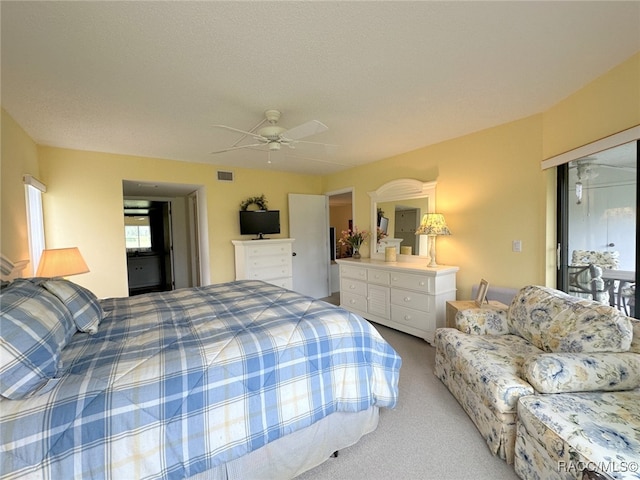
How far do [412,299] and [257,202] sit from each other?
2950mm

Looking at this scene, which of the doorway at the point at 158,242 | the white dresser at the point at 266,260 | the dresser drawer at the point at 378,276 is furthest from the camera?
the doorway at the point at 158,242

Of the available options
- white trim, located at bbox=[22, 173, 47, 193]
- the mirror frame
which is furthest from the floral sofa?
white trim, located at bbox=[22, 173, 47, 193]

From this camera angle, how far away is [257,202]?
4805 millimetres

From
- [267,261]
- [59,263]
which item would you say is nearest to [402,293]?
[267,261]

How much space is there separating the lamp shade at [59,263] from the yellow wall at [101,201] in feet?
3.12

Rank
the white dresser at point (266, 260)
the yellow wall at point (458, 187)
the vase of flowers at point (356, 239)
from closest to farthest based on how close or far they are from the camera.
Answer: the yellow wall at point (458, 187) → the white dresser at point (266, 260) → the vase of flowers at point (356, 239)

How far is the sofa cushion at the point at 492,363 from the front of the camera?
157 cm

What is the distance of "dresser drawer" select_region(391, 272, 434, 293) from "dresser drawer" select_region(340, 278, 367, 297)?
0.54 metres

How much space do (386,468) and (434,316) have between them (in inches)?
73.5

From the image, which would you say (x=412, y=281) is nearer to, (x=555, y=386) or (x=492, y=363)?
(x=492, y=363)

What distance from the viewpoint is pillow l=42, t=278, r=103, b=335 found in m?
1.57

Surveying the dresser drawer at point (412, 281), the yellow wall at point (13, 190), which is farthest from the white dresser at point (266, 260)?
the yellow wall at point (13, 190)

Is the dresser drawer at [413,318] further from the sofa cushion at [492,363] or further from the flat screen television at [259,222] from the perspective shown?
the flat screen television at [259,222]

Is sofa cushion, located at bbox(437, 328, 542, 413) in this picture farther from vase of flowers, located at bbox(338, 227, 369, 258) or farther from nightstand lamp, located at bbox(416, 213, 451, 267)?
vase of flowers, located at bbox(338, 227, 369, 258)
